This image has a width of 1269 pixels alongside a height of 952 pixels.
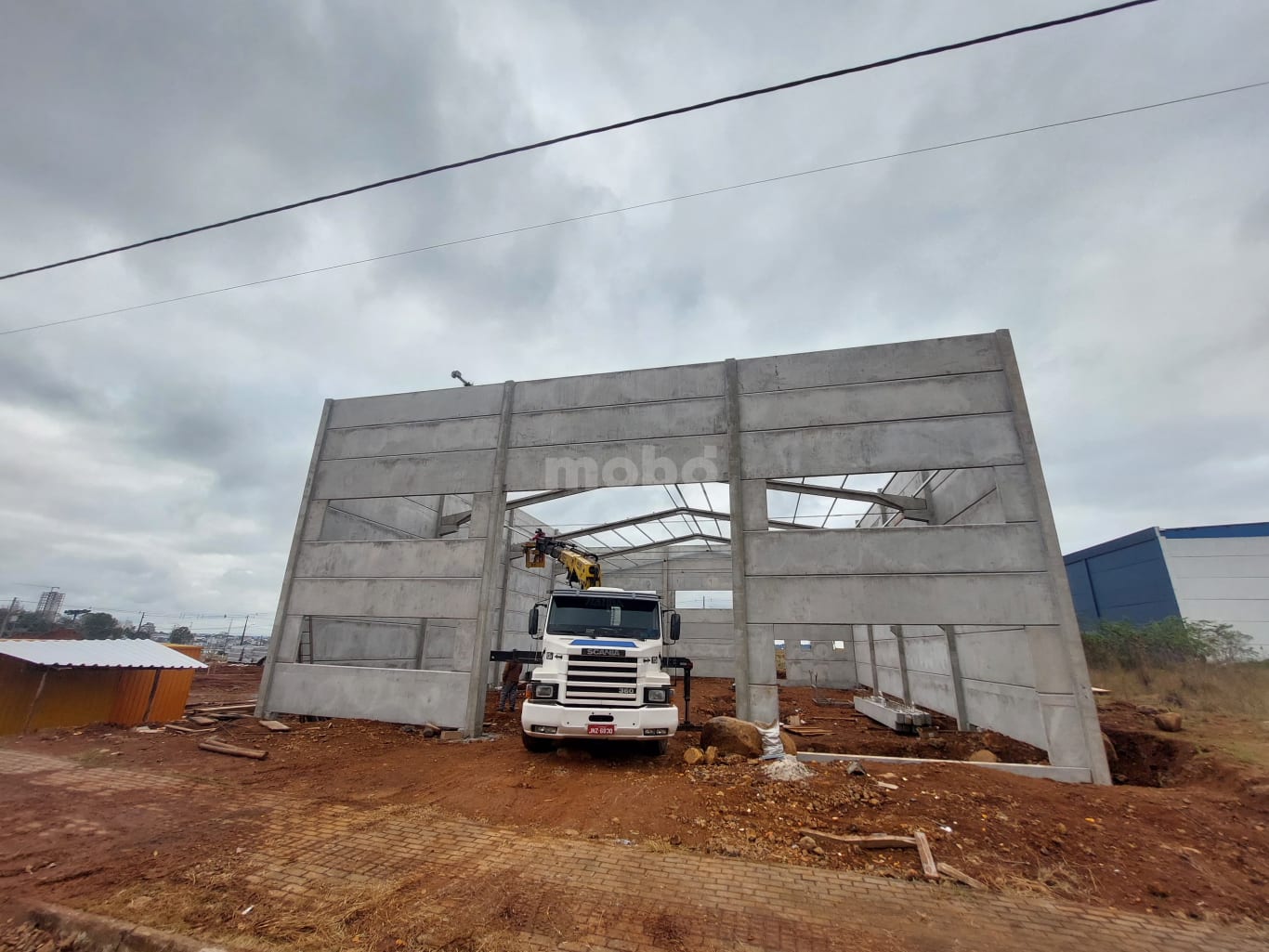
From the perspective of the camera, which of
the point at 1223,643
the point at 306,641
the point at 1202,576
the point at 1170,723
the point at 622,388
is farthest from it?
the point at 1202,576

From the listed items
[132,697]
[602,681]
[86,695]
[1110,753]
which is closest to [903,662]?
[1110,753]

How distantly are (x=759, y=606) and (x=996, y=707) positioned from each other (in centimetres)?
659

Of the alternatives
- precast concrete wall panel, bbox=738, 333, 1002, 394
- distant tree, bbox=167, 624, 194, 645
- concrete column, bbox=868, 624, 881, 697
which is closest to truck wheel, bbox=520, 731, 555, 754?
precast concrete wall panel, bbox=738, 333, 1002, 394

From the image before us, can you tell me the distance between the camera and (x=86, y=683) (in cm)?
1288

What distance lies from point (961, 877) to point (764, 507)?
7.61 m

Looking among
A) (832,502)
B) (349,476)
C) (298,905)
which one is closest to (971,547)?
(832,502)

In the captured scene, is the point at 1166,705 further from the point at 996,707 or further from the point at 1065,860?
the point at 1065,860

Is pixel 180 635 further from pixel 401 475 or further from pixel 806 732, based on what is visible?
pixel 806 732

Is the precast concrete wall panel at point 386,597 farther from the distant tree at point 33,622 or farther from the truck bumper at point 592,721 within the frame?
the distant tree at point 33,622

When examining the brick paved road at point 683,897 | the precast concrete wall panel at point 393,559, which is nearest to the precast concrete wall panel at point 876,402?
the precast concrete wall panel at point 393,559

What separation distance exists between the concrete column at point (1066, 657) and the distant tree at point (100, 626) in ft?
238

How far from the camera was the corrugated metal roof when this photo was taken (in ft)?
39.3

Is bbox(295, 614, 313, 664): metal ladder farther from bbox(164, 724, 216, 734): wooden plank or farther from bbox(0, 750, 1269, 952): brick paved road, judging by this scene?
bbox(0, 750, 1269, 952): brick paved road

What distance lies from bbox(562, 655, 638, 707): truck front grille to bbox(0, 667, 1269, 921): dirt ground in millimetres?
1199
